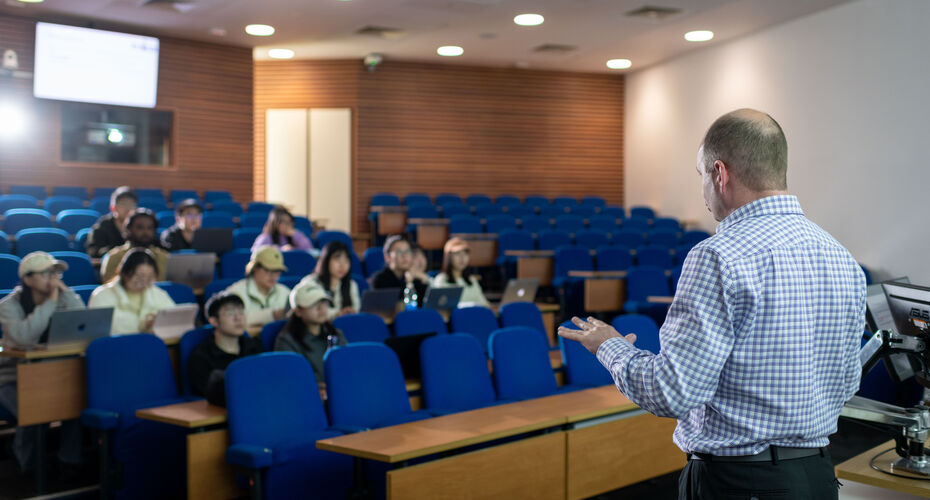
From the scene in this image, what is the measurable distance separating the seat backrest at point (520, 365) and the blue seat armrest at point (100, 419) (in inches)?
76.0

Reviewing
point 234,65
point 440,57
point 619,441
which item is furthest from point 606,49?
point 619,441

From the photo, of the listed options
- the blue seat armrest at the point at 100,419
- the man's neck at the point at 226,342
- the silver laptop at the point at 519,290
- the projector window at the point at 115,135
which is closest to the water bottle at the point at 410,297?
the silver laptop at the point at 519,290

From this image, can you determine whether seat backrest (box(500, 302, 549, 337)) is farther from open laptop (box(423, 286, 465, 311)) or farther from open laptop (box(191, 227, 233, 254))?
open laptop (box(191, 227, 233, 254))

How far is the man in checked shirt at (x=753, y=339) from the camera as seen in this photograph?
1.57m

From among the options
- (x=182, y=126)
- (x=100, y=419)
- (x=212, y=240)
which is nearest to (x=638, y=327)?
(x=100, y=419)

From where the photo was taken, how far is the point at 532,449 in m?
3.52

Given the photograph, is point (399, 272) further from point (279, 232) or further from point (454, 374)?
point (454, 374)

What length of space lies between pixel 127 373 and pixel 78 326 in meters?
0.45

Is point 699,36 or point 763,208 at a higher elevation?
point 699,36

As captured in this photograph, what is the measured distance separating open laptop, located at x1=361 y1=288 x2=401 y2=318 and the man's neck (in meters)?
1.27

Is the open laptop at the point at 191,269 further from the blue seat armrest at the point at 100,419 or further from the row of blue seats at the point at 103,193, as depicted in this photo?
the row of blue seats at the point at 103,193

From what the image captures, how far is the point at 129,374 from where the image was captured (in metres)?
4.14

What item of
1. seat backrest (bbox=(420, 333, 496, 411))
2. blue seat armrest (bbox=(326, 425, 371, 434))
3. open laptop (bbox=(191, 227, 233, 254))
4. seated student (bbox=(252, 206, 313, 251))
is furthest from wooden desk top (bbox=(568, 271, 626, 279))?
blue seat armrest (bbox=(326, 425, 371, 434))

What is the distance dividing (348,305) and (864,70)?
6.57m
